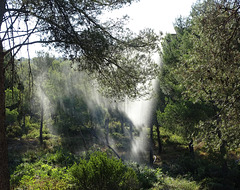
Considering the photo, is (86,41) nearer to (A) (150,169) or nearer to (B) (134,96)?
(B) (134,96)

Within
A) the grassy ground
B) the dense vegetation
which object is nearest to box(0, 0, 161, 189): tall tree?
the dense vegetation

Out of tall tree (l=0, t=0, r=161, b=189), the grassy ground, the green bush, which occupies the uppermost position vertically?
tall tree (l=0, t=0, r=161, b=189)

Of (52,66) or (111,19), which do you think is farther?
(52,66)

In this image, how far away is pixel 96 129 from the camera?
2805 centimetres

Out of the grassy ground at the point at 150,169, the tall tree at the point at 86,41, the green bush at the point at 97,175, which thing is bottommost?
the grassy ground at the point at 150,169

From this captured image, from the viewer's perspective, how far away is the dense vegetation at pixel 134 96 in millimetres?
4891

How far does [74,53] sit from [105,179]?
9.35 feet

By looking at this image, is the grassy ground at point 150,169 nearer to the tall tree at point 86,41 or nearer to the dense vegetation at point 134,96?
the dense vegetation at point 134,96

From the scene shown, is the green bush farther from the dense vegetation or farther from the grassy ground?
the grassy ground

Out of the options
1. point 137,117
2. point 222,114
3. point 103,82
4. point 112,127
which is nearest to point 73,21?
point 103,82

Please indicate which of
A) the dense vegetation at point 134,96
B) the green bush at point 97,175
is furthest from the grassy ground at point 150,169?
the green bush at point 97,175

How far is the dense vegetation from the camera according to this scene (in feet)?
16.0

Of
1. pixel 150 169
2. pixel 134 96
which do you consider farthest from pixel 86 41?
pixel 150 169

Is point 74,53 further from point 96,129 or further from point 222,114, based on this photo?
point 96,129
